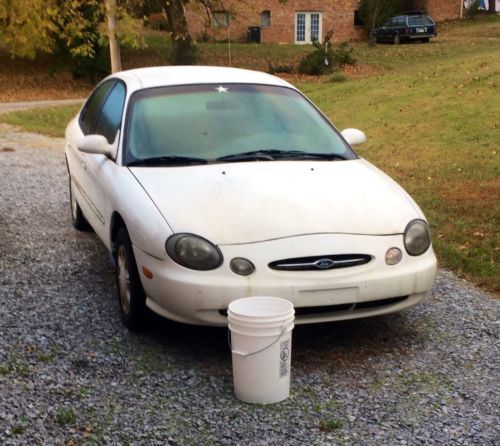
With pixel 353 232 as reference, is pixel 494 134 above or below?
below

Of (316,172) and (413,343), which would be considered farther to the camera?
(316,172)

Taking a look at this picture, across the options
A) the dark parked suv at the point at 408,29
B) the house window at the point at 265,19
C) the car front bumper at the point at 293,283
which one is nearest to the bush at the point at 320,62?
the dark parked suv at the point at 408,29

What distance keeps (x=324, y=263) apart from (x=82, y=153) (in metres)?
2.90

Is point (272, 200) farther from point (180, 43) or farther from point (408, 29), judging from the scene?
point (408, 29)

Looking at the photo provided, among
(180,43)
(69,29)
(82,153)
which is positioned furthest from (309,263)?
(180,43)

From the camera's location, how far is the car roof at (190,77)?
5.84 m

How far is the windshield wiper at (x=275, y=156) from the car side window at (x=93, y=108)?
5.78 feet

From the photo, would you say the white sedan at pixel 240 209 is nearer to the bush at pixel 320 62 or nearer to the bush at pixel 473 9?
the bush at pixel 320 62

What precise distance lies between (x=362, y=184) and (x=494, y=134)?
7376 mm

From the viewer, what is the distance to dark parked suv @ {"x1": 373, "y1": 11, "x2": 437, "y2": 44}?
38281 millimetres

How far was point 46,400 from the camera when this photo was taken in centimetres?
383

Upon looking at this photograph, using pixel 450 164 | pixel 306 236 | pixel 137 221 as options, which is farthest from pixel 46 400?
pixel 450 164

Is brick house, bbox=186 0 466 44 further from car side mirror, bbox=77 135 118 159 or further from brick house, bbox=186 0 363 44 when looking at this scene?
car side mirror, bbox=77 135 118 159

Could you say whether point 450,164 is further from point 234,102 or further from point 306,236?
point 306,236
